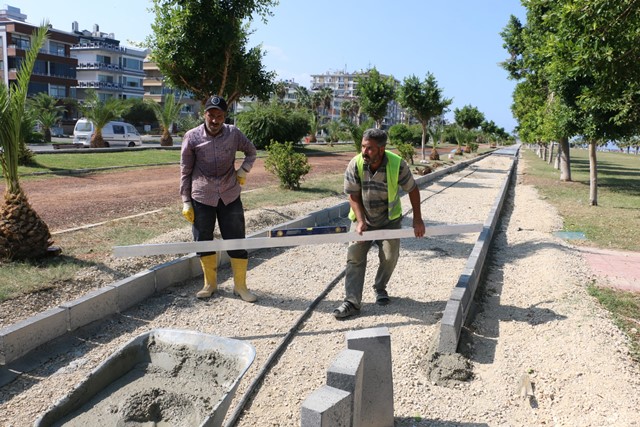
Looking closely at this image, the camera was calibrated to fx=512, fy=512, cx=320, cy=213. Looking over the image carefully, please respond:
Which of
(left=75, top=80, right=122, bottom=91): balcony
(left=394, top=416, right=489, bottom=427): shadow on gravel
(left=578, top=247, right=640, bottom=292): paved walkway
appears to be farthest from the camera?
(left=75, top=80, right=122, bottom=91): balcony

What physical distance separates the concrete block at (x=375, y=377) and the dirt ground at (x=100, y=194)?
580 cm

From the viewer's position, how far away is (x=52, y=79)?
176 ft

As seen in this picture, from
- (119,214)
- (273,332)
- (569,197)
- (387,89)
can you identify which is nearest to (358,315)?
(273,332)

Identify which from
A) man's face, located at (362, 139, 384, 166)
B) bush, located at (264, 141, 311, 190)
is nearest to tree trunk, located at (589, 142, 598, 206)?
bush, located at (264, 141, 311, 190)

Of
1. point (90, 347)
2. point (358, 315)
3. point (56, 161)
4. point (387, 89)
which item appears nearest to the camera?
point (90, 347)

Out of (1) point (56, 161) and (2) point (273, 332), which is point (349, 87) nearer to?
(1) point (56, 161)

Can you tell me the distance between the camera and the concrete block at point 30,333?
3.69m

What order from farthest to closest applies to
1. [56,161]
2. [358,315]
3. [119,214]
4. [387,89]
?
[387,89] → [56,161] → [119,214] → [358,315]

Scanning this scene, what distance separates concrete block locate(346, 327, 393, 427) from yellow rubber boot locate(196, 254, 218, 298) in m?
2.58

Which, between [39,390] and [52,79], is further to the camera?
[52,79]

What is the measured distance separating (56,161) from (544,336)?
56.1ft

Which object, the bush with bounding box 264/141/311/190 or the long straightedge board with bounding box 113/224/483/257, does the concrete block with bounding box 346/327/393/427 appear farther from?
the bush with bounding box 264/141/311/190

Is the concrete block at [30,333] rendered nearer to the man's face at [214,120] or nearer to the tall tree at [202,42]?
the man's face at [214,120]

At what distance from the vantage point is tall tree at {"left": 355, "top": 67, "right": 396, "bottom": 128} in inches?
1021
